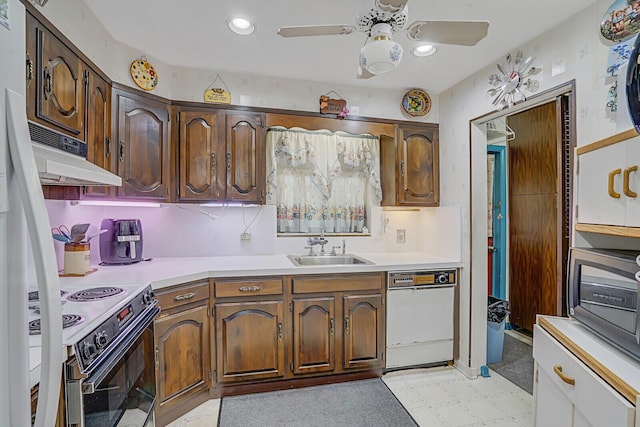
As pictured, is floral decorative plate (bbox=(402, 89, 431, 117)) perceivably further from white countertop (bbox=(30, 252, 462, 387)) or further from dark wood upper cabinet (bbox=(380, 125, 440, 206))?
white countertop (bbox=(30, 252, 462, 387))

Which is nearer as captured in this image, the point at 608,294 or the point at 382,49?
the point at 608,294

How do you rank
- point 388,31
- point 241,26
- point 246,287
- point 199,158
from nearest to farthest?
point 388,31 → point 241,26 → point 246,287 → point 199,158

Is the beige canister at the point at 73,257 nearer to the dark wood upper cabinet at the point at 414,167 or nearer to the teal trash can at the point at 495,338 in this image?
the dark wood upper cabinet at the point at 414,167

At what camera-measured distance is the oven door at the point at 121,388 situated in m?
1.05

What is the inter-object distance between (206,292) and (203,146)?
3.64 ft

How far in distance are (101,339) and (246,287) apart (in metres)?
1.11

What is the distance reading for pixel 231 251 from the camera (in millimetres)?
2836

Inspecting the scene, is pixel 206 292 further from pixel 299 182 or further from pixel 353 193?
pixel 353 193

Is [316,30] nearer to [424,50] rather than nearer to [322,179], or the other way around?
[424,50]

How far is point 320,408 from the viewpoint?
2.15m

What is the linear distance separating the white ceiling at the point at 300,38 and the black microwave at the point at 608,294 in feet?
4.43

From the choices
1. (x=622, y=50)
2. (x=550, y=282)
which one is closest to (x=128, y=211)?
(x=622, y=50)

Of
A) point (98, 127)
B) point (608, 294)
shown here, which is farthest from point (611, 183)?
point (98, 127)

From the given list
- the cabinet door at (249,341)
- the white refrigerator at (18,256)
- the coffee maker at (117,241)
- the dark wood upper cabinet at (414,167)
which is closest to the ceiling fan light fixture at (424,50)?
the dark wood upper cabinet at (414,167)
